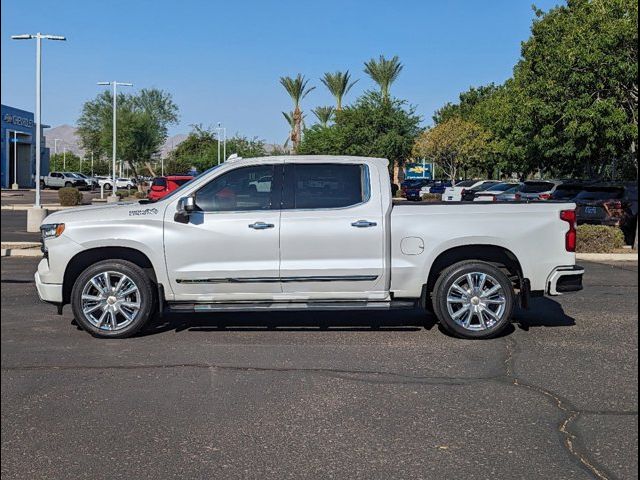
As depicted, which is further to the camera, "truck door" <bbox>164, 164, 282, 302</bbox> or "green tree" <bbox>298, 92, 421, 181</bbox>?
"green tree" <bbox>298, 92, 421, 181</bbox>

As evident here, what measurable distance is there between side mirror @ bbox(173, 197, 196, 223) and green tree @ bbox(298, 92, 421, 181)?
4270 cm

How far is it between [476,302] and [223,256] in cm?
256

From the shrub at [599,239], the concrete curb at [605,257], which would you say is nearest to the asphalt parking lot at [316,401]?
the concrete curb at [605,257]

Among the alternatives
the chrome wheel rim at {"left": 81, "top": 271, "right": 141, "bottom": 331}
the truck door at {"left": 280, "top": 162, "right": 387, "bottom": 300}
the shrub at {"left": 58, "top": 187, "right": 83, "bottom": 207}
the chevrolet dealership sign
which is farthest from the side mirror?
the shrub at {"left": 58, "top": 187, "right": 83, "bottom": 207}

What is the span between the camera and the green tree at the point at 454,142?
2000 inches

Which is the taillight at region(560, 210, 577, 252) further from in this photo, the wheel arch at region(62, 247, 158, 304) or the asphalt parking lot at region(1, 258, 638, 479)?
the wheel arch at region(62, 247, 158, 304)

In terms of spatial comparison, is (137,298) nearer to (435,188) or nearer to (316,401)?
(316,401)

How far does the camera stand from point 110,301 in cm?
739

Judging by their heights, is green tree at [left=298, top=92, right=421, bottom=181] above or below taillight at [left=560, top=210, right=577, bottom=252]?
above

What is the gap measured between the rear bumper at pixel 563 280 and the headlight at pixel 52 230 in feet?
15.9

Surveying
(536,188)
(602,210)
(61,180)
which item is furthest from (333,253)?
(61,180)

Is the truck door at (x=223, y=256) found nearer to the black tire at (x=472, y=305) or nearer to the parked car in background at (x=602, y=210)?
the black tire at (x=472, y=305)

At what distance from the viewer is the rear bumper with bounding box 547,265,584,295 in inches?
295

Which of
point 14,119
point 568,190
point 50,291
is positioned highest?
point 14,119
